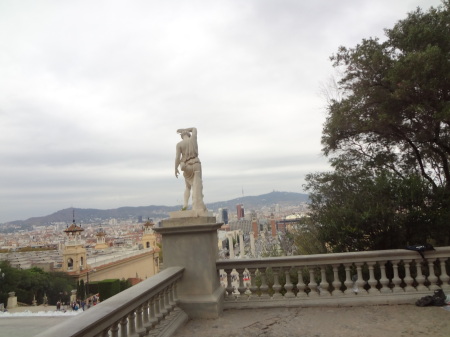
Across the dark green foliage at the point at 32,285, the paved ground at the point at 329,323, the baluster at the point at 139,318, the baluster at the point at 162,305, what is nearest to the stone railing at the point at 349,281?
the paved ground at the point at 329,323

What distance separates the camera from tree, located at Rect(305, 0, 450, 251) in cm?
806

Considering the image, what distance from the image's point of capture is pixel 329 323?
4.82m

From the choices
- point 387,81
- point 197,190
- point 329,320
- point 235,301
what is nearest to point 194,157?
point 197,190

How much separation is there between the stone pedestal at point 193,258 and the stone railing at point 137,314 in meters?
0.18

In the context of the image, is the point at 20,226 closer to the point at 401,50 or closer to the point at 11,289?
the point at 11,289

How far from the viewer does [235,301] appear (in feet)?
19.3

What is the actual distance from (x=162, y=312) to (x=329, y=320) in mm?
2350

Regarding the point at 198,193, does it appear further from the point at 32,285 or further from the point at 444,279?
the point at 32,285

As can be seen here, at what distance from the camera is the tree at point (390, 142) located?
806 centimetres

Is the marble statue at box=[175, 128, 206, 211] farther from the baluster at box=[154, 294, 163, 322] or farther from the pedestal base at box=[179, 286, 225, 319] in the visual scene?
the baluster at box=[154, 294, 163, 322]

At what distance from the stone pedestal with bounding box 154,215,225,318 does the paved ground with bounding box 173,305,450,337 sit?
0.25m

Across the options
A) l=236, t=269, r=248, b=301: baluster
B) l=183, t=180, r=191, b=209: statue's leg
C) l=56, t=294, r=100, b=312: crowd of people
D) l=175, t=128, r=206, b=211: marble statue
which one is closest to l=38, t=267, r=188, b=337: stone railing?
l=236, t=269, r=248, b=301: baluster

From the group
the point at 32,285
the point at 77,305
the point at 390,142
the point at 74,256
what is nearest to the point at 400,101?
the point at 390,142

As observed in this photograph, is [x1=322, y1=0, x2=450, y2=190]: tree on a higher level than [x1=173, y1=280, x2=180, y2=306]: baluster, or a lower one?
higher
